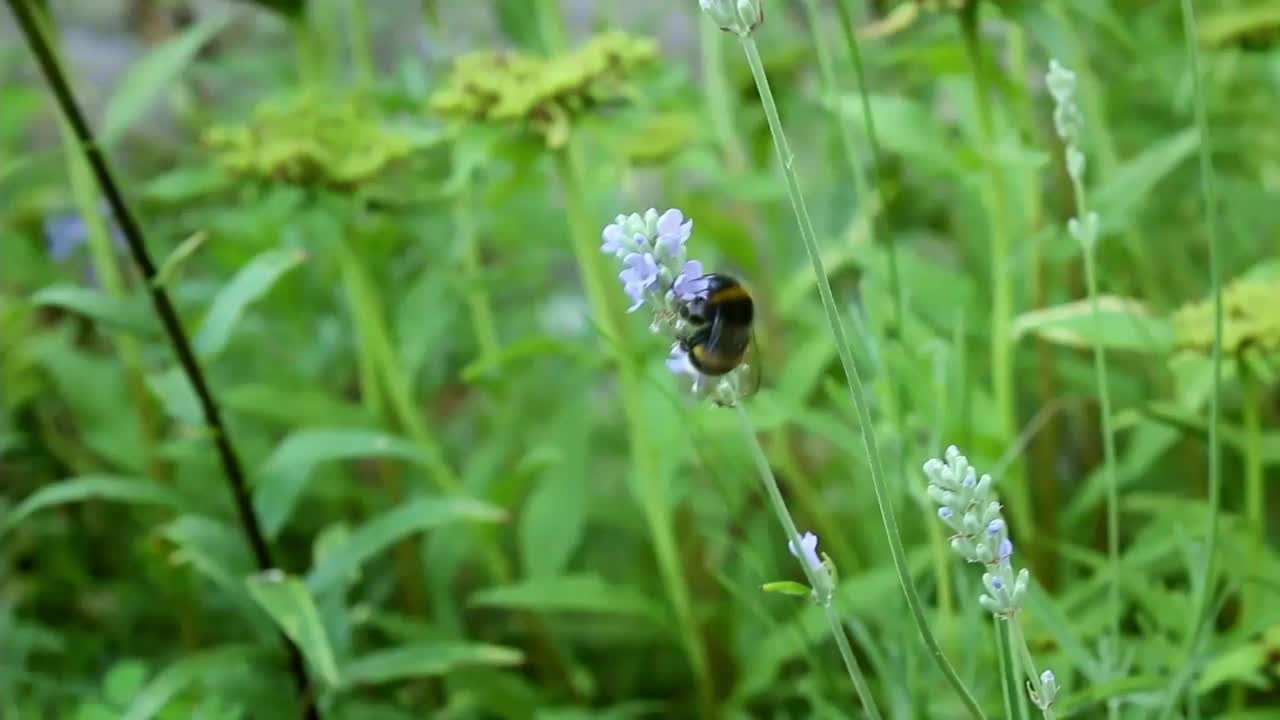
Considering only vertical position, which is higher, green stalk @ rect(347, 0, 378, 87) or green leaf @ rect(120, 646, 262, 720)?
green stalk @ rect(347, 0, 378, 87)

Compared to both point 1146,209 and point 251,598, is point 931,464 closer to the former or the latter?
point 251,598

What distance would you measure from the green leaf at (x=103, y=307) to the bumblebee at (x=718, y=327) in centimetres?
33

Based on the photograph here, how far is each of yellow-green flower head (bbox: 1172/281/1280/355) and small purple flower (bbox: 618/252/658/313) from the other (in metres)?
0.31

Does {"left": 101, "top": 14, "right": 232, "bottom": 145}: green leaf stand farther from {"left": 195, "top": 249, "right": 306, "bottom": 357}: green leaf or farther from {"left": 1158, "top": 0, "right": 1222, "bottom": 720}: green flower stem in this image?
{"left": 1158, "top": 0, "right": 1222, "bottom": 720}: green flower stem

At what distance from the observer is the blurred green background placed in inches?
22.0

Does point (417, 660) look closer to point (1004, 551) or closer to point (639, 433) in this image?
point (639, 433)

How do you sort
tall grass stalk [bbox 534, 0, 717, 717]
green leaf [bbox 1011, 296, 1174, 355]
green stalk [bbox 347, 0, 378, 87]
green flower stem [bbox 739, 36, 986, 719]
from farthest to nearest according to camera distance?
green stalk [bbox 347, 0, 378, 87] < tall grass stalk [bbox 534, 0, 717, 717] < green leaf [bbox 1011, 296, 1174, 355] < green flower stem [bbox 739, 36, 986, 719]

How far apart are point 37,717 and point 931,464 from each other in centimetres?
56

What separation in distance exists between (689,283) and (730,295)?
2 cm

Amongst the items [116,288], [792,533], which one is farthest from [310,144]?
[792,533]

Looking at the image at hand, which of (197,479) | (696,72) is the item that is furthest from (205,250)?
(696,72)

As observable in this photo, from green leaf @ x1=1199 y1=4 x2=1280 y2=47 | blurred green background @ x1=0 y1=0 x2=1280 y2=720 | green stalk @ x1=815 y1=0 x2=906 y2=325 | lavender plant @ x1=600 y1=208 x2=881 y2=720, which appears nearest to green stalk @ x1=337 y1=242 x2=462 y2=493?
blurred green background @ x1=0 y1=0 x2=1280 y2=720

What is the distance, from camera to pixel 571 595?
25.0 inches

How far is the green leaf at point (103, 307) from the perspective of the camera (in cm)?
54
